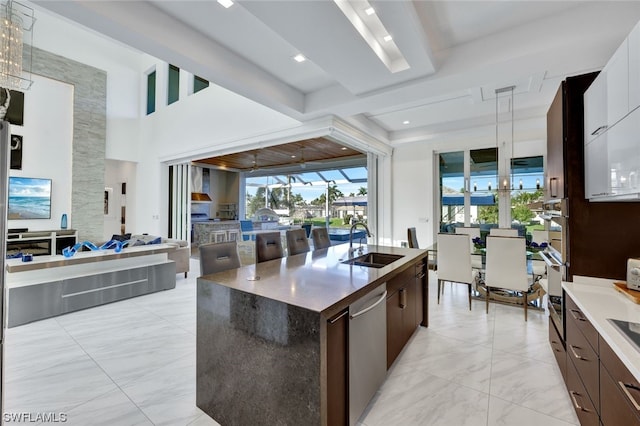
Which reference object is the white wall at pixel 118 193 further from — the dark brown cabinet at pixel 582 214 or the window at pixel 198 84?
the dark brown cabinet at pixel 582 214

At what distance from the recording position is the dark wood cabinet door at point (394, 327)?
224 cm

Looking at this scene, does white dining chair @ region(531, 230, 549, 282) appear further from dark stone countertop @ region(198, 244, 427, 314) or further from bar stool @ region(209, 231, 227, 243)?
bar stool @ region(209, 231, 227, 243)

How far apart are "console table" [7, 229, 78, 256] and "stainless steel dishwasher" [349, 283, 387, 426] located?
25.0 ft

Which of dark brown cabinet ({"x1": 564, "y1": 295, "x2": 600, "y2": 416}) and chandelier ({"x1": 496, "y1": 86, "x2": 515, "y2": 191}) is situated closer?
dark brown cabinet ({"x1": 564, "y1": 295, "x2": 600, "y2": 416})

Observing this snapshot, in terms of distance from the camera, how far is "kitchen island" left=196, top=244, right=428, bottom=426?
1.42 meters

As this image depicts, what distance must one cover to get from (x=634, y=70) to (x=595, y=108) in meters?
0.45

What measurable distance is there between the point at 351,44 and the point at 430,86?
4.06 ft

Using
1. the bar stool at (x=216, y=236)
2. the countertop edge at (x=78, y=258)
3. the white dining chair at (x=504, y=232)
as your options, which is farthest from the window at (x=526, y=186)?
the bar stool at (x=216, y=236)

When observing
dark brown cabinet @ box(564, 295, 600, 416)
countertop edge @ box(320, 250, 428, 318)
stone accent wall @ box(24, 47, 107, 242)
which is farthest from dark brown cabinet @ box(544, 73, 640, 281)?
stone accent wall @ box(24, 47, 107, 242)

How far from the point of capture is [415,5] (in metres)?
2.37

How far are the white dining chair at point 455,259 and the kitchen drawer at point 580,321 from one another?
173cm

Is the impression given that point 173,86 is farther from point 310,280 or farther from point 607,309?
point 607,309

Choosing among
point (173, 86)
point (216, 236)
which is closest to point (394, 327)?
point (216, 236)

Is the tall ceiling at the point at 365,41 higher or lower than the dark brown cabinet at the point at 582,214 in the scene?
higher
